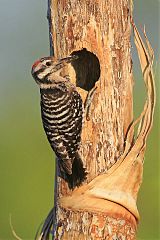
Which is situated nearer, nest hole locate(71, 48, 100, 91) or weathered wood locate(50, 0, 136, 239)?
weathered wood locate(50, 0, 136, 239)

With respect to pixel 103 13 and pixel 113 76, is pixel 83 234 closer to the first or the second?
pixel 113 76

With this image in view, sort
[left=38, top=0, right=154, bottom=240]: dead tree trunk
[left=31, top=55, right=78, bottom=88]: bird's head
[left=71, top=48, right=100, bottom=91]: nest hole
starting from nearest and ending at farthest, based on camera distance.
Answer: [left=38, top=0, right=154, bottom=240]: dead tree trunk, [left=31, top=55, right=78, bottom=88]: bird's head, [left=71, top=48, right=100, bottom=91]: nest hole

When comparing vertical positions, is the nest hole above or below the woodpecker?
above

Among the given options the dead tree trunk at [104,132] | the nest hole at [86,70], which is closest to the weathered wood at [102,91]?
the dead tree trunk at [104,132]

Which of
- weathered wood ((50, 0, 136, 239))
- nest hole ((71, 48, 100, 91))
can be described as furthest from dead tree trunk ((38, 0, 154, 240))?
nest hole ((71, 48, 100, 91))

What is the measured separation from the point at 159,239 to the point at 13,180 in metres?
2.04

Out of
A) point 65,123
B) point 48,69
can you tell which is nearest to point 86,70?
point 48,69

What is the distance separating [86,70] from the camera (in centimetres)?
639

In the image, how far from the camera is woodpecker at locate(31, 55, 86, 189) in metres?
6.07

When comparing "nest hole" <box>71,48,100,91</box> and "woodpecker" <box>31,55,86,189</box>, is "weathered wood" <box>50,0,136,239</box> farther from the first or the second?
"nest hole" <box>71,48,100,91</box>

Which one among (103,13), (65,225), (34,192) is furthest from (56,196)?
(34,192)

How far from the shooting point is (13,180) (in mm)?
9000

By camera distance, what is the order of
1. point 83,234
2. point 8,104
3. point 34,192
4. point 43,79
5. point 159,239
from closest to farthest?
point 83,234, point 43,79, point 159,239, point 34,192, point 8,104

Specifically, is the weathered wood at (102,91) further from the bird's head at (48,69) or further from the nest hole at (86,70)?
the nest hole at (86,70)
